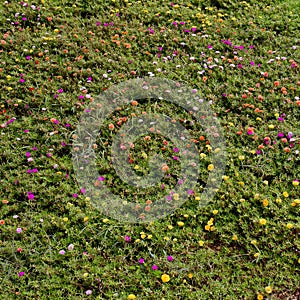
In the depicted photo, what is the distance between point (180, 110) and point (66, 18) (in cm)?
234

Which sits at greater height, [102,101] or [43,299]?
[102,101]

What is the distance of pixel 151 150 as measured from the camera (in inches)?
144

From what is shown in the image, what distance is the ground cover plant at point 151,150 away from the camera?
2.84m

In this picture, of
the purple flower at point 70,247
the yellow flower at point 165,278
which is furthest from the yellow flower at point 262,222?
the purple flower at point 70,247

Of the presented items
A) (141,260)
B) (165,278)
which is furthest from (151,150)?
(165,278)

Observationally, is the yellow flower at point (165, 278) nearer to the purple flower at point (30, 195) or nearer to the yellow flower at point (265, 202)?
the yellow flower at point (265, 202)

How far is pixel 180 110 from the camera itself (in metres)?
4.02

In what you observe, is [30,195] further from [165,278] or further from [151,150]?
[165,278]

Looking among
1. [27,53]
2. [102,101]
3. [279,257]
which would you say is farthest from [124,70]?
[279,257]

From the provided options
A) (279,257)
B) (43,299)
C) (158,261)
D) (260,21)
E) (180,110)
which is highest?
(260,21)

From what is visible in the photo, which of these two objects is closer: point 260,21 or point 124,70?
point 124,70

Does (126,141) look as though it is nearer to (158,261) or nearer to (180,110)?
(180,110)

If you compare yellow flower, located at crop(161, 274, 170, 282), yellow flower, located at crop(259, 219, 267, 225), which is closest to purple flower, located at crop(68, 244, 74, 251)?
yellow flower, located at crop(161, 274, 170, 282)

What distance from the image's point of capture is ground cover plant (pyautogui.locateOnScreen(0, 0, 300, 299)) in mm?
2836
